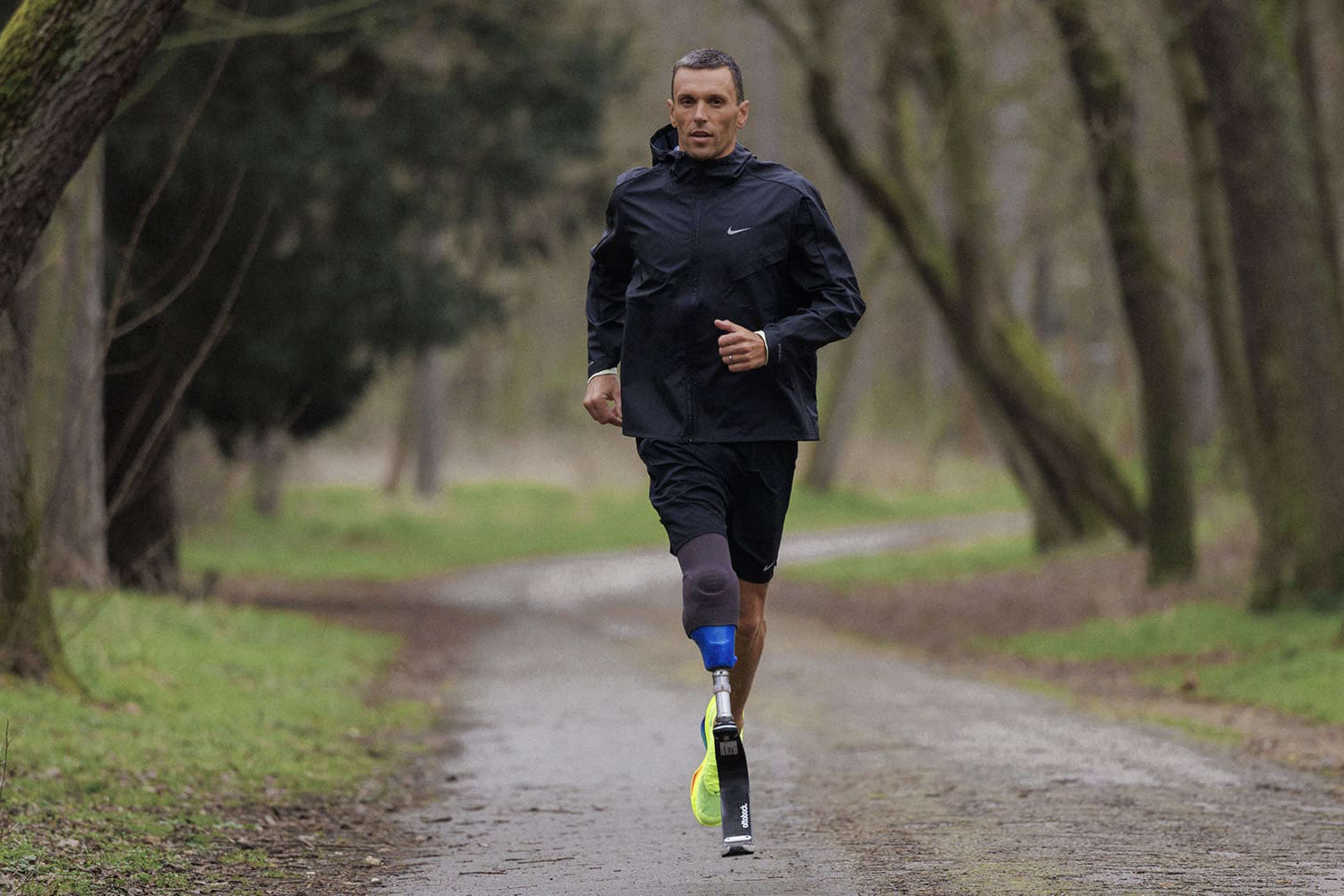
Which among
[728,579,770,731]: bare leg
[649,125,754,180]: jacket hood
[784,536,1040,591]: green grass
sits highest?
[649,125,754,180]: jacket hood

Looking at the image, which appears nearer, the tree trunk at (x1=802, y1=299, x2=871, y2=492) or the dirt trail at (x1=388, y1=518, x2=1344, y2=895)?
the dirt trail at (x1=388, y1=518, x2=1344, y2=895)

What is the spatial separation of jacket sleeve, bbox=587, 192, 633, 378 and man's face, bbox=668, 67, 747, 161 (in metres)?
0.35

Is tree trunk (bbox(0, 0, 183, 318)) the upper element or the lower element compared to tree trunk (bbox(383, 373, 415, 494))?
upper

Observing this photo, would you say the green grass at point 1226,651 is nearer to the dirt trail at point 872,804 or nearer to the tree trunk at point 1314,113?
the dirt trail at point 872,804

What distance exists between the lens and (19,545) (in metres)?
9.25

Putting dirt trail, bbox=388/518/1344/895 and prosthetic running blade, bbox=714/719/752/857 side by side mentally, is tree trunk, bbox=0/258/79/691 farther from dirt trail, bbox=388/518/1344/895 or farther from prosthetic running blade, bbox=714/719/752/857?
prosthetic running blade, bbox=714/719/752/857

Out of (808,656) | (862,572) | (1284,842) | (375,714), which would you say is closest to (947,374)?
(862,572)

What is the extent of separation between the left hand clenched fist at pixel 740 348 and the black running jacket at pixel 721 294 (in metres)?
0.06

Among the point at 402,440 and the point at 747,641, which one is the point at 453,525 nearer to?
the point at 402,440

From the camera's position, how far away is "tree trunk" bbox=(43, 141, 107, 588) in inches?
497

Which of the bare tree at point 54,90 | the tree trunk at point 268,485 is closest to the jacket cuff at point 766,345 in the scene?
the bare tree at point 54,90

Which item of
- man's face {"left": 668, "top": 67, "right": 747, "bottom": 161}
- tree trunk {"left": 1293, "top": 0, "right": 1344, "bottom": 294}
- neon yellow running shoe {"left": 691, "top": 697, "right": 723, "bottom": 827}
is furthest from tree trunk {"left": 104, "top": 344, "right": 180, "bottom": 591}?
neon yellow running shoe {"left": 691, "top": 697, "right": 723, "bottom": 827}

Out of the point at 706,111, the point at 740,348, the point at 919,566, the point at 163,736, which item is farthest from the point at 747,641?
the point at 919,566

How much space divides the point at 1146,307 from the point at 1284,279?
191 inches
